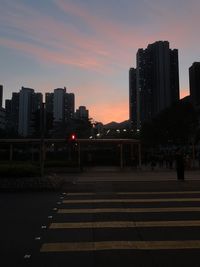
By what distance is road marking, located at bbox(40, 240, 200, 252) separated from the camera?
26.1 feet

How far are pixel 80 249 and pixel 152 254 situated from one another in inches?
52.2

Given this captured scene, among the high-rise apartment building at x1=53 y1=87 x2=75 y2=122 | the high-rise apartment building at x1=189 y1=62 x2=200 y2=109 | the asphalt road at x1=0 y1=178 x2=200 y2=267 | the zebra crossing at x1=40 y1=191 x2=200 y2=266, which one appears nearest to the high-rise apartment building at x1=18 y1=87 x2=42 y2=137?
the high-rise apartment building at x1=53 y1=87 x2=75 y2=122

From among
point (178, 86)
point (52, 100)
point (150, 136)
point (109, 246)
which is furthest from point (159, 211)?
point (178, 86)

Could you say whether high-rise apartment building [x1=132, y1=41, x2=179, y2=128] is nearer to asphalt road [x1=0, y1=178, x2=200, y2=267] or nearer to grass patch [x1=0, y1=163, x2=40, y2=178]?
grass patch [x1=0, y1=163, x2=40, y2=178]

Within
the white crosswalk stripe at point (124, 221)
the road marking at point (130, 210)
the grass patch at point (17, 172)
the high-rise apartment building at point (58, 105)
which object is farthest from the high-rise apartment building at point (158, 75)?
the road marking at point (130, 210)

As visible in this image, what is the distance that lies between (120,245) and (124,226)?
181 centimetres

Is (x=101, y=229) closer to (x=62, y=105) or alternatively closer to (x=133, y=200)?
(x=133, y=200)

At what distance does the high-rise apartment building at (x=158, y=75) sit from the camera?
167125 mm

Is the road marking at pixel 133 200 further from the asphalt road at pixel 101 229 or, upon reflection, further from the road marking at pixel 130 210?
the road marking at pixel 130 210

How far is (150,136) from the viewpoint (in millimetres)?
93625

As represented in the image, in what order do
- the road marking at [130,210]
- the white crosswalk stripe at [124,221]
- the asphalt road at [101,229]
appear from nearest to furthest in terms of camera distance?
the asphalt road at [101,229]
the white crosswalk stripe at [124,221]
the road marking at [130,210]

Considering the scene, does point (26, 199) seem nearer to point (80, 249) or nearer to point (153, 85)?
point (80, 249)

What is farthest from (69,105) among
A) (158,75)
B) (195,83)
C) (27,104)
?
(27,104)

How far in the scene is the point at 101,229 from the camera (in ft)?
31.6
